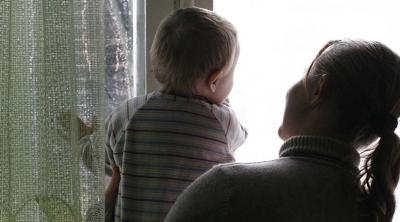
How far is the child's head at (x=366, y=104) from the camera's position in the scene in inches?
31.3

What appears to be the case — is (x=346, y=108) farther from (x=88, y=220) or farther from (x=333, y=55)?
(x=88, y=220)

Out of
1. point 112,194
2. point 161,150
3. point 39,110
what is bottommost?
point 112,194

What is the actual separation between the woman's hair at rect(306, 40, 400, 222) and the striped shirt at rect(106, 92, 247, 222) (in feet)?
0.84

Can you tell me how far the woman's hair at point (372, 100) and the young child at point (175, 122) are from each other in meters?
0.23

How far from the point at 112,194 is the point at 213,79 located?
A: 29cm

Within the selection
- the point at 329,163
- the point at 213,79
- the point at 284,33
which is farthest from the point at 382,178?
the point at 284,33

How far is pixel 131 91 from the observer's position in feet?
3.39

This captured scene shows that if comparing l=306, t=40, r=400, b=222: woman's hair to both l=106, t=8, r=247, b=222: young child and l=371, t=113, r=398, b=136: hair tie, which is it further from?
l=106, t=8, r=247, b=222: young child

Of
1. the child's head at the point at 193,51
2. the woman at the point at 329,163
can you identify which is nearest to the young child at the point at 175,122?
the child's head at the point at 193,51

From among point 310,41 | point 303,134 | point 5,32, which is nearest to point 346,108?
point 303,134

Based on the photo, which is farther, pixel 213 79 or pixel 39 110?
pixel 213 79

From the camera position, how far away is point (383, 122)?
803 millimetres

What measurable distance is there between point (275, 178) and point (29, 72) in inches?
14.8

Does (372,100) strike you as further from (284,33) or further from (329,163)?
(284,33)
